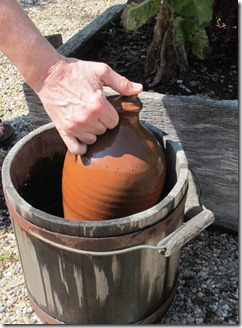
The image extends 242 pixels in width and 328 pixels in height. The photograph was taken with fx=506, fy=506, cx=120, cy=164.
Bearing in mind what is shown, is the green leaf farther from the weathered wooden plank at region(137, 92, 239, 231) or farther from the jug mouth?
the jug mouth

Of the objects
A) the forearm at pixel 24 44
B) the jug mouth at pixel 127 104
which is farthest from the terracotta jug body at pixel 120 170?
the forearm at pixel 24 44

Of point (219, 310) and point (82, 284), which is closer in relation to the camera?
point (82, 284)

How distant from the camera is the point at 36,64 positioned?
6.52ft

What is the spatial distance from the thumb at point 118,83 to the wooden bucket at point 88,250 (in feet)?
1.16

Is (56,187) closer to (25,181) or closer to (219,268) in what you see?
(25,181)

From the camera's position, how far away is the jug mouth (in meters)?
2.05

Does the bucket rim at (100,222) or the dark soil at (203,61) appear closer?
the bucket rim at (100,222)

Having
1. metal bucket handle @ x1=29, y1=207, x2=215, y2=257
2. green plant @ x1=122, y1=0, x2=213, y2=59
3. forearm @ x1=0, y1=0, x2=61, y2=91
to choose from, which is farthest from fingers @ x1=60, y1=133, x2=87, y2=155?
green plant @ x1=122, y1=0, x2=213, y2=59

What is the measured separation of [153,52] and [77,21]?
286 cm

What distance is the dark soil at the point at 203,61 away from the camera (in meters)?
2.93

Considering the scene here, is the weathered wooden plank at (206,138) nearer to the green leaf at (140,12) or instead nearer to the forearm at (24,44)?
the green leaf at (140,12)

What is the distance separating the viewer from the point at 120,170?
6.57 feet

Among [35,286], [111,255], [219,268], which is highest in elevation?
[111,255]

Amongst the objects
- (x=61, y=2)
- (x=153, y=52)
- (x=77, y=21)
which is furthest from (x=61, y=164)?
(x=61, y=2)
